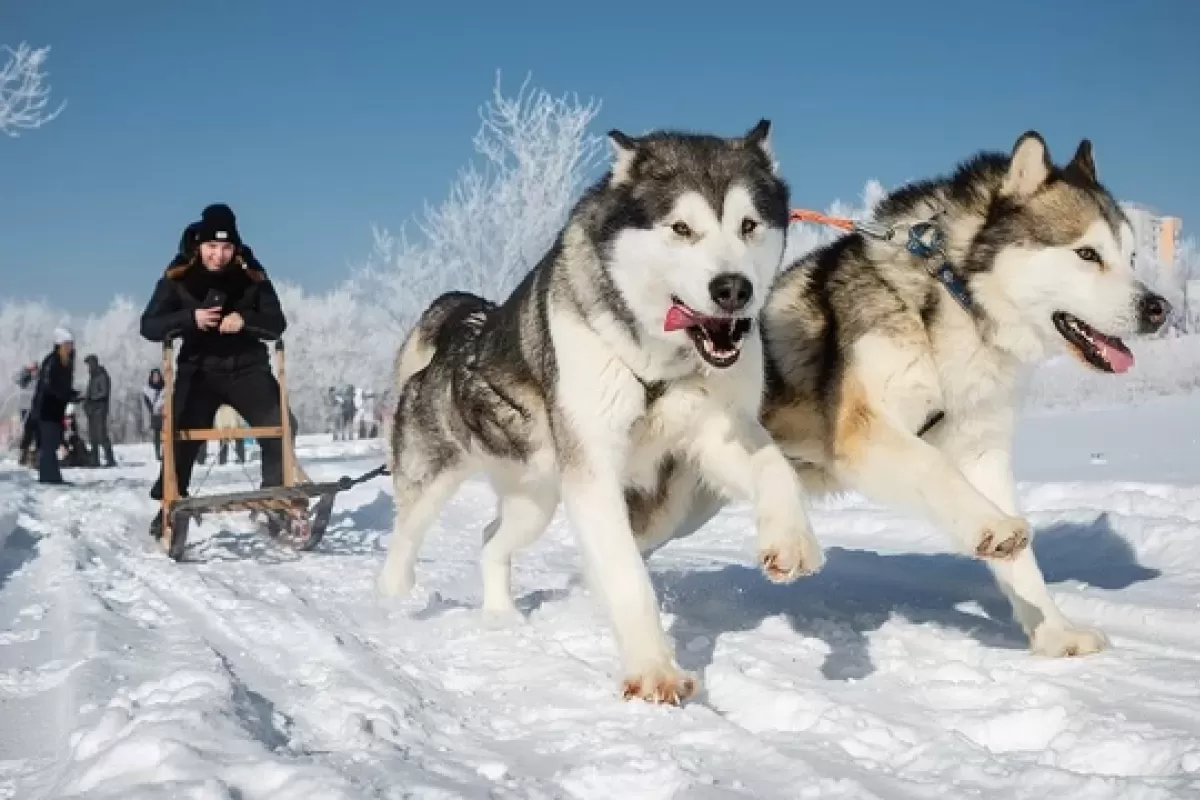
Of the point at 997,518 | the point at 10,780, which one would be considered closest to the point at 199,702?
the point at 10,780

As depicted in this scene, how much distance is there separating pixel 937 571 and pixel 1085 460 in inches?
186

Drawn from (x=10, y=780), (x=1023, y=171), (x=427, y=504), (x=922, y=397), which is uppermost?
(x=1023, y=171)

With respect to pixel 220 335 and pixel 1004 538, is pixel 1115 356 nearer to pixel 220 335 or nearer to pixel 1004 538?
pixel 1004 538

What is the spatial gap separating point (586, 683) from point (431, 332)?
2.42 meters

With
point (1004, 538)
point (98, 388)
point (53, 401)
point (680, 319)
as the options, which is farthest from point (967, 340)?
point (98, 388)

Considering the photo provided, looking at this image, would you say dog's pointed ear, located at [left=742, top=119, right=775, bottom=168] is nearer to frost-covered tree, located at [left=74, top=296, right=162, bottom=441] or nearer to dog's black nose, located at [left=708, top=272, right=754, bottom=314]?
dog's black nose, located at [left=708, top=272, right=754, bottom=314]

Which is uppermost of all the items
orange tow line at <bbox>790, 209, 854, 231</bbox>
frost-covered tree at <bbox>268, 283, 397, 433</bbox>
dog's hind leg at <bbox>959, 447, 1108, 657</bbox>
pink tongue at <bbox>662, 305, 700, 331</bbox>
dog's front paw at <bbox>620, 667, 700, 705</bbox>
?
frost-covered tree at <bbox>268, 283, 397, 433</bbox>

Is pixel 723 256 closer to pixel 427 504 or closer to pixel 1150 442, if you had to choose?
pixel 427 504

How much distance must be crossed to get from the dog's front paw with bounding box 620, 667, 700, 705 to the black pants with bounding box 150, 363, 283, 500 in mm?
4480

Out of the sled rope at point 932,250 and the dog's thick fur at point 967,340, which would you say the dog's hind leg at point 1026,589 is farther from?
the sled rope at point 932,250

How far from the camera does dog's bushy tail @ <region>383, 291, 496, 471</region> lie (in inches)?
187

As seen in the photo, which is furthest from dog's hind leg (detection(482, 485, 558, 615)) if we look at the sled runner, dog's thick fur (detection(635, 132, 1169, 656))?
the sled runner

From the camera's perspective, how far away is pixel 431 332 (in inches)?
193

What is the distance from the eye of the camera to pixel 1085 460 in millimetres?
8969
